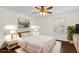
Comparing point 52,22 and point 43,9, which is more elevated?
point 43,9

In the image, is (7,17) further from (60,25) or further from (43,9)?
(60,25)

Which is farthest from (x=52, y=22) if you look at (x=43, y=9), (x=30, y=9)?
(x=30, y=9)

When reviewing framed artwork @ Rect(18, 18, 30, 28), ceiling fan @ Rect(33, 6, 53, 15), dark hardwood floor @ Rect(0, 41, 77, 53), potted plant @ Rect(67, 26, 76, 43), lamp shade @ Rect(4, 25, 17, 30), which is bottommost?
dark hardwood floor @ Rect(0, 41, 77, 53)

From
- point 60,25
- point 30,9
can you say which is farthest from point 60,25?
point 30,9

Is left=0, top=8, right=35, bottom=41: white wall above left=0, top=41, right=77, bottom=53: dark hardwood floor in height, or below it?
above

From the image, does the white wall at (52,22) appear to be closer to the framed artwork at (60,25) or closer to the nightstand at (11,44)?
the framed artwork at (60,25)


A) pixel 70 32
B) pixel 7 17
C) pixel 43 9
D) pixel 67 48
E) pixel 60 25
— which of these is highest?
pixel 43 9

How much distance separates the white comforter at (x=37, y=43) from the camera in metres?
1.78

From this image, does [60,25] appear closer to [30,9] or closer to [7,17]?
[30,9]

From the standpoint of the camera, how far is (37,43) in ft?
5.82

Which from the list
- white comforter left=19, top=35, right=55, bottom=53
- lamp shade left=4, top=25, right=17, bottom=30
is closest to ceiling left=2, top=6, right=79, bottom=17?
lamp shade left=4, top=25, right=17, bottom=30

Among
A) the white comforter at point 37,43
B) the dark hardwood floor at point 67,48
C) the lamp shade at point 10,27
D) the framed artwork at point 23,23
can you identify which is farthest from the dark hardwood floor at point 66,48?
the framed artwork at point 23,23

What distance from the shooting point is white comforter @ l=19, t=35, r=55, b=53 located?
5.83 ft

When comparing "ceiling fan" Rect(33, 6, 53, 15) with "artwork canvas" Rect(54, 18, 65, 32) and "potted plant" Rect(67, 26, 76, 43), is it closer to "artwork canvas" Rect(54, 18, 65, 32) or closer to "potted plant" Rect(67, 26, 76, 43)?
"artwork canvas" Rect(54, 18, 65, 32)
